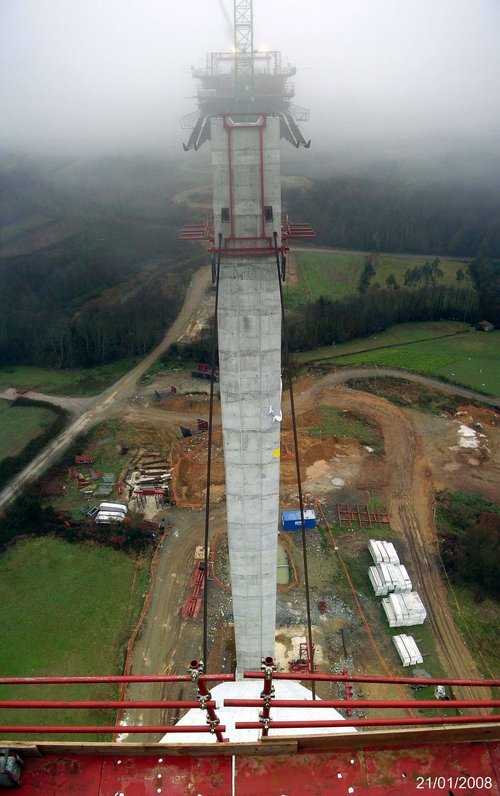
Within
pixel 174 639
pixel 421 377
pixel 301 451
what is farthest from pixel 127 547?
pixel 421 377

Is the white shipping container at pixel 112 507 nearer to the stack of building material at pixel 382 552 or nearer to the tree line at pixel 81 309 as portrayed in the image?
the stack of building material at pixel 382 552

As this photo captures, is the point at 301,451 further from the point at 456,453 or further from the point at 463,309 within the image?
the point at 463,309

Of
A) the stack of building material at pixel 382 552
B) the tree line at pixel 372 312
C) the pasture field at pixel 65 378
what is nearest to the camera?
the stack of building material at pixel 382 552

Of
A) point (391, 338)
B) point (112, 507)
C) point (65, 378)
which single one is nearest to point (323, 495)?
point (112, 507)

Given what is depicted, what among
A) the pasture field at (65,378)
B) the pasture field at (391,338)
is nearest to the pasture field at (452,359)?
the pasture field at (391,338)
